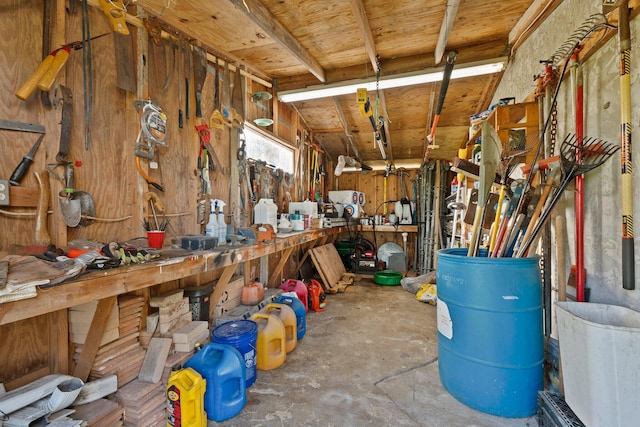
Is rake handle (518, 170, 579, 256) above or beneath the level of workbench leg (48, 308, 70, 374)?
above

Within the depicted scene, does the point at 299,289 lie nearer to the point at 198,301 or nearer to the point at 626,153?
the point at 198,301

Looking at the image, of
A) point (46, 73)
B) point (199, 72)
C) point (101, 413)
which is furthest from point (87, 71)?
point (101, 413)

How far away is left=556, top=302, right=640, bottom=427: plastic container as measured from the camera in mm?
1093

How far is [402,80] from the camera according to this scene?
3.26 meters

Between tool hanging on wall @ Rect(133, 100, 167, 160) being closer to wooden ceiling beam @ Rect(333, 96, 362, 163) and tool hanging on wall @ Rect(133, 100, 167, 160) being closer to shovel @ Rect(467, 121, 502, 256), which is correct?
shovel @ Rect(467, 121, 502, 256)

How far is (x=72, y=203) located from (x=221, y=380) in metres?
1.32

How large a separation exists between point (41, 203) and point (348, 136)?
4577mm

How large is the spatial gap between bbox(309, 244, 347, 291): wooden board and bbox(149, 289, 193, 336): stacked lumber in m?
2.63

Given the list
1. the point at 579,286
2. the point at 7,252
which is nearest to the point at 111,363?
the point at 7,252

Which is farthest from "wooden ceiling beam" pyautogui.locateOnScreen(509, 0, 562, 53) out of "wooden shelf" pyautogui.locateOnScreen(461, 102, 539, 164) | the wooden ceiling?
"wooden shelf" pyautogui.locateOnScreen(461, 102, 539, 164)

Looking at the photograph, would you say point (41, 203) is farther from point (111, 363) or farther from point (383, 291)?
point (383, 291)

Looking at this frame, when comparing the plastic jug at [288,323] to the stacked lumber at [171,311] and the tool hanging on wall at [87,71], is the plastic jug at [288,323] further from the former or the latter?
the tool hanging on wall at [87,71]

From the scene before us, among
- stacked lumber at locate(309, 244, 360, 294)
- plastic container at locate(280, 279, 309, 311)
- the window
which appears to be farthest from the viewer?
stacked lumber at locate(309, 244, 360, 294)

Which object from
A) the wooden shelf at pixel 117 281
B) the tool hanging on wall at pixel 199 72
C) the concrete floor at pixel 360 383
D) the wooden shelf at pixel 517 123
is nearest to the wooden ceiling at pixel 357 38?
the tool hanging on wall at pixel 199 72
